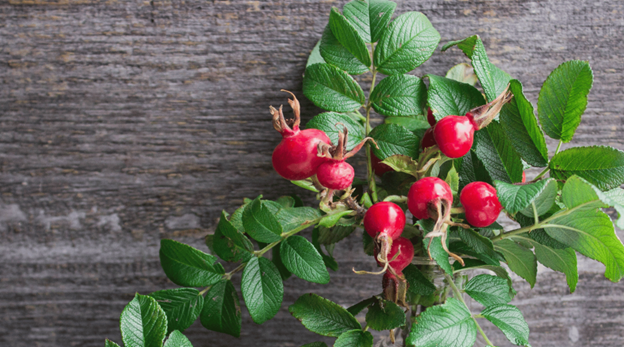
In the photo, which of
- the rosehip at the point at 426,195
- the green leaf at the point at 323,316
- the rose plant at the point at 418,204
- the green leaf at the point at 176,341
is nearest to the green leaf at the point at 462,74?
the rose plant at the point at 418,204

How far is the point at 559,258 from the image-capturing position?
420 mm

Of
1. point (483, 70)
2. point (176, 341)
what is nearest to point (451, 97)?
point (483, 70)

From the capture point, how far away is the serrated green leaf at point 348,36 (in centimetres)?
44

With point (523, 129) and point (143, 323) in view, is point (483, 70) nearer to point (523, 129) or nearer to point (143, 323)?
point (523, 129)

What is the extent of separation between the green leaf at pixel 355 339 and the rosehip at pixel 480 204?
0.17 metres

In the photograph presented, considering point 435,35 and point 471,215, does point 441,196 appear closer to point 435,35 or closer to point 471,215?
point 471,215

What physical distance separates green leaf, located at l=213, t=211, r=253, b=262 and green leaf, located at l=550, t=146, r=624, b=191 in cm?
33

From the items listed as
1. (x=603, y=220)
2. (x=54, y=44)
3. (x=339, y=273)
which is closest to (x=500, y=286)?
(x=603, y=220)

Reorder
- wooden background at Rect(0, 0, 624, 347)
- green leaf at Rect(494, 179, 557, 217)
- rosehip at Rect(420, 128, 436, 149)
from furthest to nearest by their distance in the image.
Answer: wooden background at Rect(0, 0, 624, 347), rosehip at Rect(420, 128, 436, 149), green leaf at Rect(494, 179, 557, 217)

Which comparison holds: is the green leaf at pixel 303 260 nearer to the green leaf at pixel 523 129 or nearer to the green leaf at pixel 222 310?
the green leaf at pixel 222 310

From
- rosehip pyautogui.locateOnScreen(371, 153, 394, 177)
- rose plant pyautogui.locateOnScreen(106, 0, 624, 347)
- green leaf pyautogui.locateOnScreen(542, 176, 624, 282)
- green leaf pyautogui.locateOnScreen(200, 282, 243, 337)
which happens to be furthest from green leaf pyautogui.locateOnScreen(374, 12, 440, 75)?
green leaf pyautogui.locateOnScreen(200, 282, 243, 337)

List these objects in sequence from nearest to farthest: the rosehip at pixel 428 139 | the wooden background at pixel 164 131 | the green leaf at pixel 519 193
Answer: the green leaf at pixel 519 193
the rosehip at pixel 428 139
the wooden background at pixel 164 131

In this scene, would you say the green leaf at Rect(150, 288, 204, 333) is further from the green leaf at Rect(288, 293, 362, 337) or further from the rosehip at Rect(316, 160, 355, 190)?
the rosehip at Rect(316, 160, 355, 190)

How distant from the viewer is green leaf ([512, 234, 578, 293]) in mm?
415
